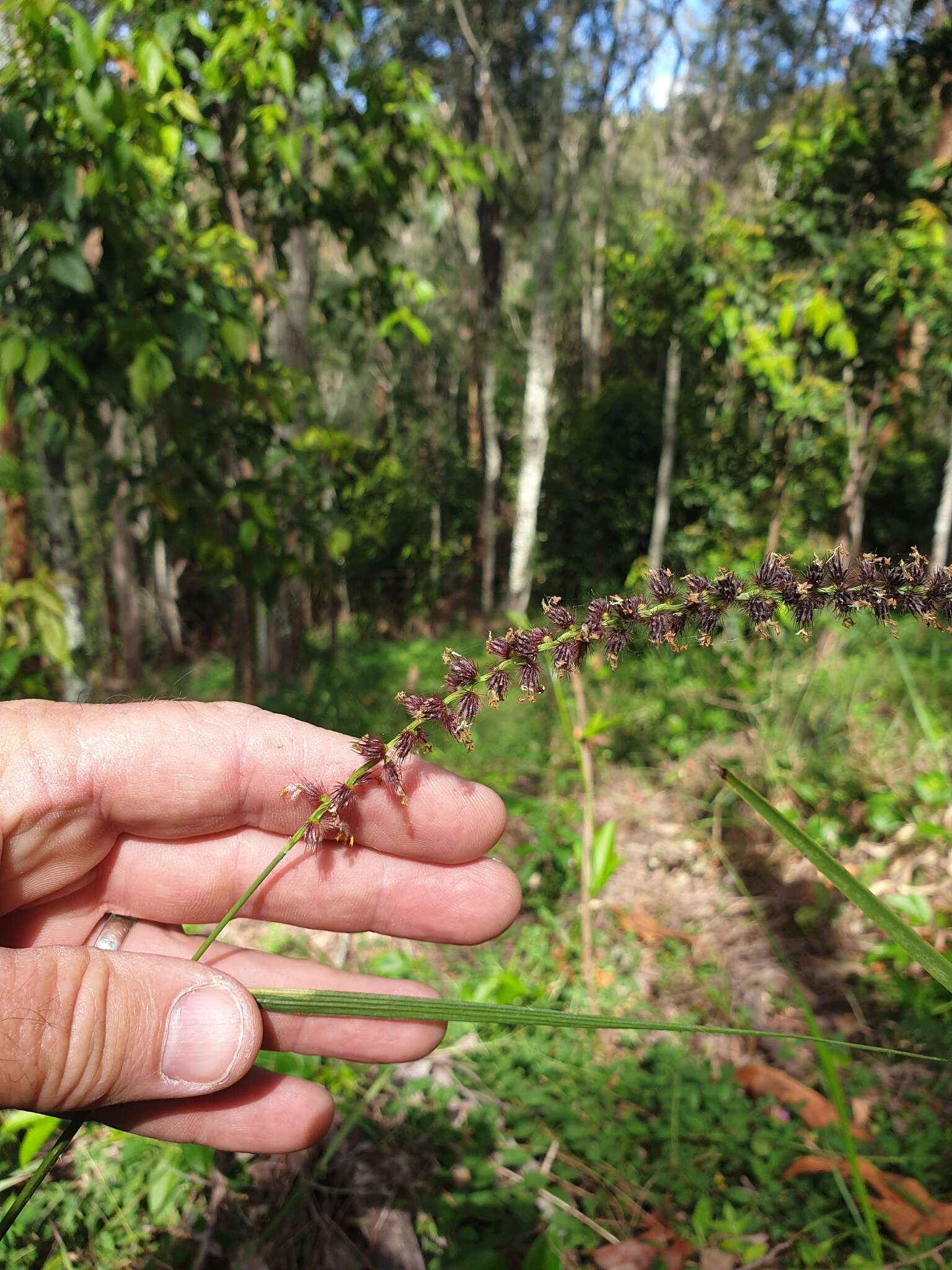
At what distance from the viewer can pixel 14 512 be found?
414cm

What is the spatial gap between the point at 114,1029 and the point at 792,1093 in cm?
186

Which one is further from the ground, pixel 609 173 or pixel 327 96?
pixel 609 173

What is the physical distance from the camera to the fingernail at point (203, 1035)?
103cm

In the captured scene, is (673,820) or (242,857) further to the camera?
(673,820)

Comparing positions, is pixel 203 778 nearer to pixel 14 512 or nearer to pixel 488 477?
pixel 14 512

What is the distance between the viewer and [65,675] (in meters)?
3.84

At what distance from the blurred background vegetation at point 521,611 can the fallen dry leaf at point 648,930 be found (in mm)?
14

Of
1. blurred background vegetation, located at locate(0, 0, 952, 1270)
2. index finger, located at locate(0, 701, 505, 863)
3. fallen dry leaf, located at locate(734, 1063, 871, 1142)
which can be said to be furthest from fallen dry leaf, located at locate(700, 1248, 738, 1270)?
index finger, located at locate(0, 701, 505, 863)

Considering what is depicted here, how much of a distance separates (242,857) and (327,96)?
10.1 ft

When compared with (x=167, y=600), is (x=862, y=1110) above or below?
above

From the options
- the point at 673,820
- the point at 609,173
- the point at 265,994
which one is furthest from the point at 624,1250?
the point at 609,173

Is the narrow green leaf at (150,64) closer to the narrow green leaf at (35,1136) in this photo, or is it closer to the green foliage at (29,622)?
the green foliage at (29,622)

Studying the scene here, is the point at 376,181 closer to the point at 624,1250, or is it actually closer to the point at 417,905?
the point at 417,905

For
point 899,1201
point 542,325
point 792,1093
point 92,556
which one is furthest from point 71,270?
point 92,556
